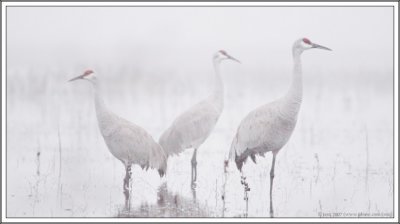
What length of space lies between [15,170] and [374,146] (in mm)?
5293

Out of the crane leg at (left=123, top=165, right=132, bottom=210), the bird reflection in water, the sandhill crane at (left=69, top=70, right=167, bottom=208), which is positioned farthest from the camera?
the sandhill crane at (left=69, top=70, right=167, bottom=208)

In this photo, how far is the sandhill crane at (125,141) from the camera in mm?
6809

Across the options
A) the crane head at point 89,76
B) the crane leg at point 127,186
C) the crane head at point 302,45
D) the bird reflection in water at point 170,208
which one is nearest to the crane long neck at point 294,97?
the crane head at point 302,45

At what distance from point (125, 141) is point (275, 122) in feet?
5.41

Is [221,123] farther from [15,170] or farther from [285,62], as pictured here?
[285,62]

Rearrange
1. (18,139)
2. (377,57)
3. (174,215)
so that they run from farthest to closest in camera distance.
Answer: (377,57), (18,139), (174,215)

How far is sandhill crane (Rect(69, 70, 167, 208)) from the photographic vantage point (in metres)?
6.81

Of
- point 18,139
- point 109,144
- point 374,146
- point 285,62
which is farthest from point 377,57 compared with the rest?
point 109,144

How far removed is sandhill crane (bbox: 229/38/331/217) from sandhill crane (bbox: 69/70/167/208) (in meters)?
1.01

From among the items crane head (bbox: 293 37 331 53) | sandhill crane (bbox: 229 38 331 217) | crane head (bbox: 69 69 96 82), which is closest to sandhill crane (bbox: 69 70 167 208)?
crane head (bbox: 69 69 96 82)

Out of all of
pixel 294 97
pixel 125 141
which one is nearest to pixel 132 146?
pixel 125 141

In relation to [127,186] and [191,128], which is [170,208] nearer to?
[127,186]

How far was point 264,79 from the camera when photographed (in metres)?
20.4

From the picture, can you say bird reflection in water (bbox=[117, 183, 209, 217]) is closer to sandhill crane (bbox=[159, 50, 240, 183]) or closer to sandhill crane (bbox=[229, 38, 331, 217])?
sandhill crane (bbox=[229, 38, 331, 217])
